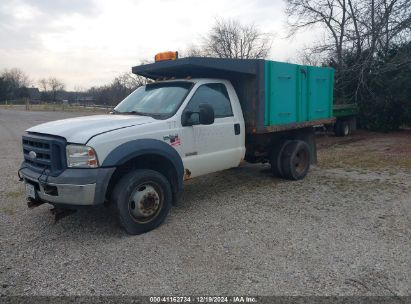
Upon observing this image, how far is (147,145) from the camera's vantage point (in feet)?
15.1

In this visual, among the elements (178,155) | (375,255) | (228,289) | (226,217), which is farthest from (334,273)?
(178,155)

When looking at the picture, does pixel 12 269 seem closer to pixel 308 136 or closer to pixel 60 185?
pixel 60 185

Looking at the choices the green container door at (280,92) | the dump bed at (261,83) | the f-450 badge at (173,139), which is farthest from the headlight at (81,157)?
the green container door at (280,92)

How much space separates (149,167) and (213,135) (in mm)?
1259

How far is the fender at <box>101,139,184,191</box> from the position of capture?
14.1 ft

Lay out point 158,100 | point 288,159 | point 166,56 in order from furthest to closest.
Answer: point 288,159, point 166,56, point 158,100

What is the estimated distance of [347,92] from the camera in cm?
1877

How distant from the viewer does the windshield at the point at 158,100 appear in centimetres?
533

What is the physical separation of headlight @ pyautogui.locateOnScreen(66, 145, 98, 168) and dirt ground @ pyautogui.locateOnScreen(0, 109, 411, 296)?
995 mm

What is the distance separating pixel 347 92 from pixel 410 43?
11.8 feet

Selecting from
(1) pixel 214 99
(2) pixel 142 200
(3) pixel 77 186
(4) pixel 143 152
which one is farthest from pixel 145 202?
(1) pixel 214 99

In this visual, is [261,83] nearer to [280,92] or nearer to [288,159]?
[280,92]

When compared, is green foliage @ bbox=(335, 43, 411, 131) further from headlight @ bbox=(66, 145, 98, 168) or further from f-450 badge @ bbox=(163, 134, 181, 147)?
headlight @ bbox=(66, 145, 98, 168)

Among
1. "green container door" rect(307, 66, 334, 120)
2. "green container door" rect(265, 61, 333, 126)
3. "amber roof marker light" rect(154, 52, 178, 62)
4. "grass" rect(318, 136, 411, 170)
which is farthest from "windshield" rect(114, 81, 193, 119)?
"grass" rect(318, 136, 411, 170)
